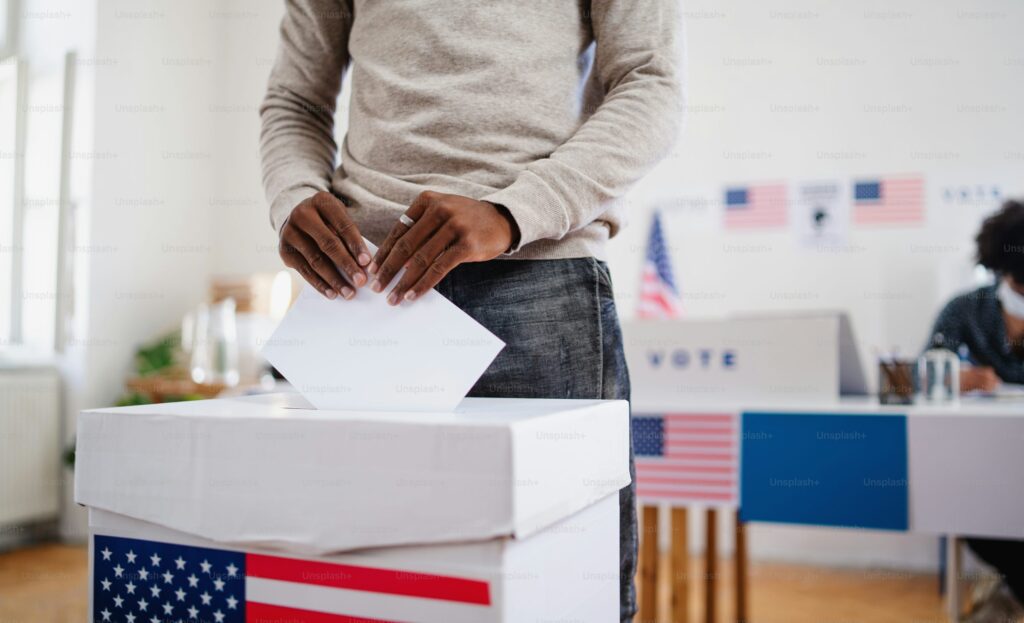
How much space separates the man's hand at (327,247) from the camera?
0.61m

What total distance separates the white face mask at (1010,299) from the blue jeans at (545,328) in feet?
7.66

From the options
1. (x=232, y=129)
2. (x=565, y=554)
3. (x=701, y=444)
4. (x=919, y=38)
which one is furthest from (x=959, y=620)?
(x=232, y=129)

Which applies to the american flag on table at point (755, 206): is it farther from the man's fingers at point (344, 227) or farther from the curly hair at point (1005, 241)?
the man's fingers at point (344, 227)

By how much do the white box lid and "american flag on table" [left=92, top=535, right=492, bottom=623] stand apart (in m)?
0.02

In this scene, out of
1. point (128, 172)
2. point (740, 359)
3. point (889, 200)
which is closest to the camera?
point (740, 359)

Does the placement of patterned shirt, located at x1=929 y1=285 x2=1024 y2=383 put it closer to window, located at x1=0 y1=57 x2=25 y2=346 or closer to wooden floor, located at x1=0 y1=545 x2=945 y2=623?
wooden floor, located at x1=0 y1=545 x2=945 y2=623

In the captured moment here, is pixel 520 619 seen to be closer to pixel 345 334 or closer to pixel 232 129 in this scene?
pixel 345 334

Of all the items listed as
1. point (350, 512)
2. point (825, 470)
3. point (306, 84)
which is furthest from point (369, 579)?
point (825, 470)

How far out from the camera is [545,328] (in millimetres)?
729

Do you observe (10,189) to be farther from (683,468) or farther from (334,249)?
(334,249)

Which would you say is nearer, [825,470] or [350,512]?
[350,512]

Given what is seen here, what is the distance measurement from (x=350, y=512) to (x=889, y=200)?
128 inches

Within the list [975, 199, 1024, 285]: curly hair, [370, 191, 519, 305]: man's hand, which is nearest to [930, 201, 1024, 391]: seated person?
[975, 199, 1024, 285]: curly hair

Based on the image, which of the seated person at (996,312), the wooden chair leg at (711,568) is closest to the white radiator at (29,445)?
the wooden chair leg at (711,568)
